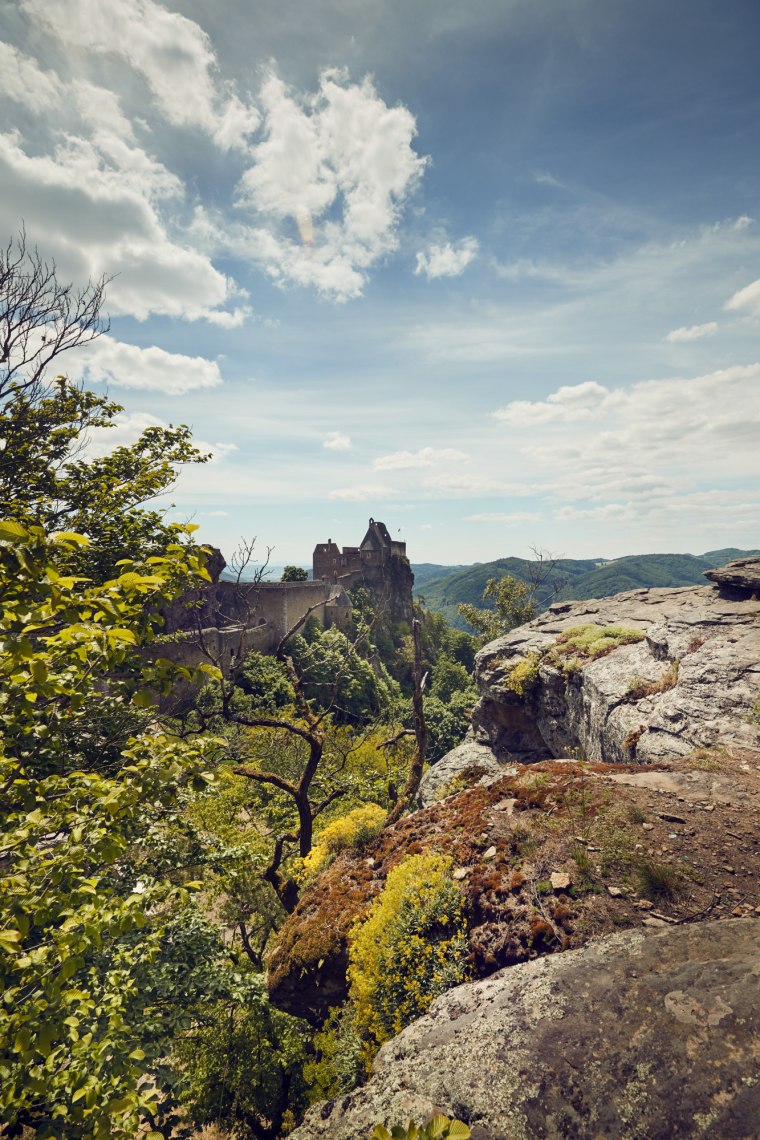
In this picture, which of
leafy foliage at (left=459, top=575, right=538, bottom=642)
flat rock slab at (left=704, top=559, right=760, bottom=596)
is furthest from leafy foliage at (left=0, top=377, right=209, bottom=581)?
leafy foliage at (left=459, top=575, right=538, bottom=642)

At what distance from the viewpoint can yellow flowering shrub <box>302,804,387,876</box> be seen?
31.9ft

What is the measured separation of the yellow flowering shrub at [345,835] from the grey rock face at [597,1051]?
4.78 m

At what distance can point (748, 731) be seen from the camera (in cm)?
931

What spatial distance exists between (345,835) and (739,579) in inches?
580

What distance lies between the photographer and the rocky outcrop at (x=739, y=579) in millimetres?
15008

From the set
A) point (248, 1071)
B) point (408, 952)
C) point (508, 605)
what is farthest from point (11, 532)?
point (508, 605)

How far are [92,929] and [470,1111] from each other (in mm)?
3231

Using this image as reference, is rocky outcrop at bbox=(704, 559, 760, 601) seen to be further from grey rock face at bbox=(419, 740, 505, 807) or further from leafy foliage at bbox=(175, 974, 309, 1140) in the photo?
leafy foliage at bbox=(175, 974, 309, 1140)

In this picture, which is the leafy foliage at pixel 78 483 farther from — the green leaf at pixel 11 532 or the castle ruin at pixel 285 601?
the green leaf at pixel 11 532

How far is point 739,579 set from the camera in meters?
15.3

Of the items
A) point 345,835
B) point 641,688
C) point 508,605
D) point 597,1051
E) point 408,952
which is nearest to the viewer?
point 597,1051

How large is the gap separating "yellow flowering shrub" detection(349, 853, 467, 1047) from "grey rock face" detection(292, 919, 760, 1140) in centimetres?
63

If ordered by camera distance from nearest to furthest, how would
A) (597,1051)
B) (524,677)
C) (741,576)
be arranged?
(597,1051) < (741,576) < (524,677)

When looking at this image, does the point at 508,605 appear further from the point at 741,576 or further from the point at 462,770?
the point at 462,770
